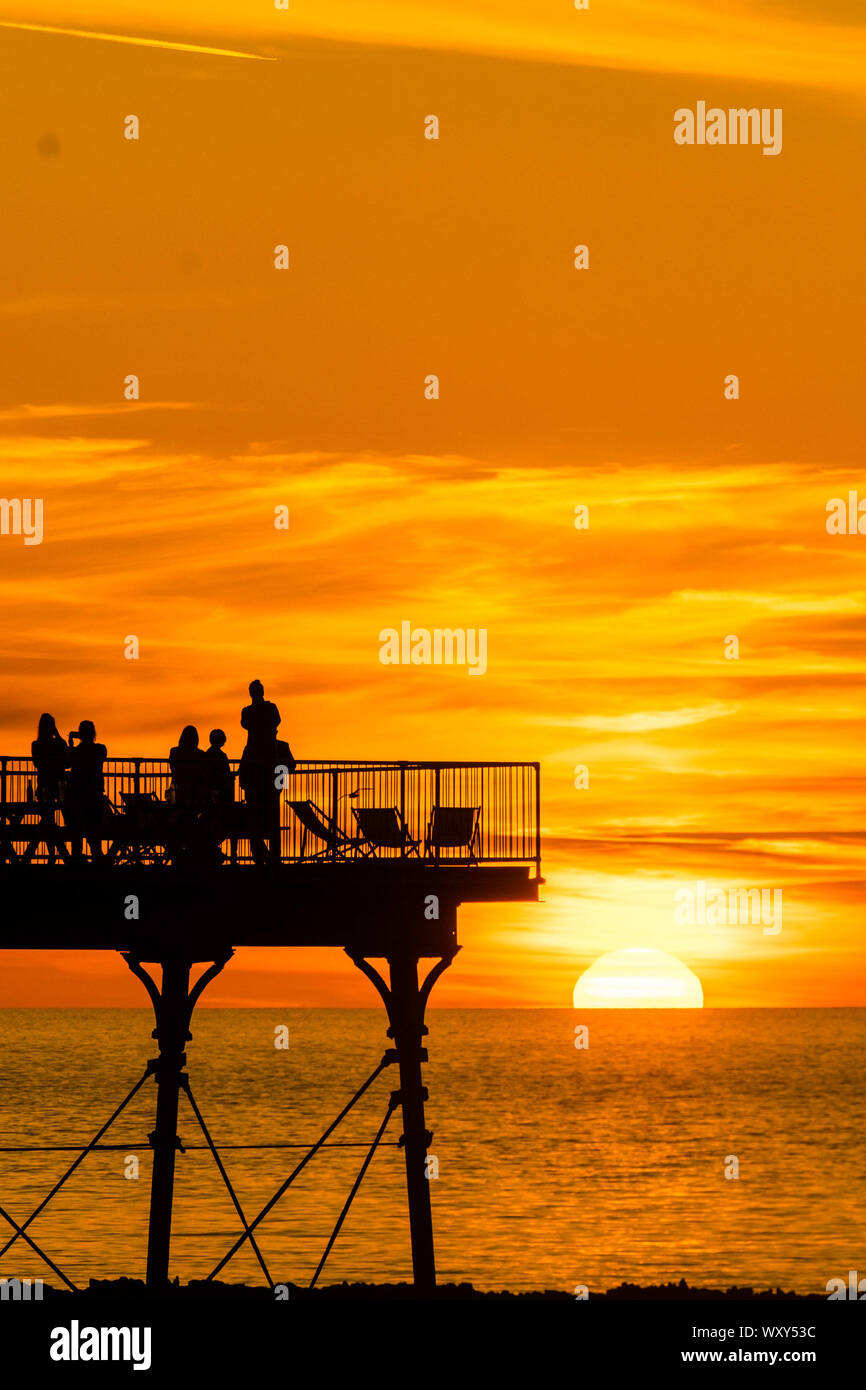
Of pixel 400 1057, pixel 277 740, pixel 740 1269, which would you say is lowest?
pixel 740 1269

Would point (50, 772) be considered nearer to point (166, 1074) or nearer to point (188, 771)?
point (188, 771)

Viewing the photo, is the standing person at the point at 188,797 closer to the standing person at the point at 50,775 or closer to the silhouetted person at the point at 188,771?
the silhouetted person at the point at 188,771

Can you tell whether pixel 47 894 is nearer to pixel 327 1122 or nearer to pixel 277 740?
pixel 277 740

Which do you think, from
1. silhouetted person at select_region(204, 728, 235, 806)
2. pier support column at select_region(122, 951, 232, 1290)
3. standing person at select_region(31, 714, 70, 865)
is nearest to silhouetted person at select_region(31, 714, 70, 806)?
standing person at select_region(31, 714, 70, 865)

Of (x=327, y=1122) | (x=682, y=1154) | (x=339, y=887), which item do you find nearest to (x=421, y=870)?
(x=339, y=887)

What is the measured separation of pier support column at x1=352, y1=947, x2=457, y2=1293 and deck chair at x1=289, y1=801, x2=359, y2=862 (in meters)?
1.78

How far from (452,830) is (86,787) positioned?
200 inches

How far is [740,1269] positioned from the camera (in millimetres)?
68438

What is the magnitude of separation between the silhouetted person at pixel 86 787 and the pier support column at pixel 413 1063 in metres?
4.37

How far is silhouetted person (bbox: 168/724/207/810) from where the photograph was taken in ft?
95.2

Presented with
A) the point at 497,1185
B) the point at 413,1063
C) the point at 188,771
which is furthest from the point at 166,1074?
the point at 497,1185

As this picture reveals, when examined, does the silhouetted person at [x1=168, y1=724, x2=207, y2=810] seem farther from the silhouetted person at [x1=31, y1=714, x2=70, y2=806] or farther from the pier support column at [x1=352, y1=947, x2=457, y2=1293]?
the pier support column at [x1=352, y1=947, x2=457, y2=1293]
